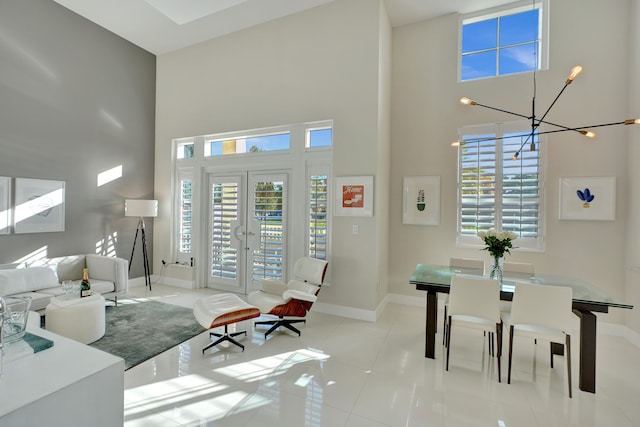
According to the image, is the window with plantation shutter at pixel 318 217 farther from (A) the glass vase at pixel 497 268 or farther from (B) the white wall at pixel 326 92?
(A) the glass vase at pixel 497 268

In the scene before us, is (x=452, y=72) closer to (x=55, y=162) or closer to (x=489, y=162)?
(x=489, y=162)

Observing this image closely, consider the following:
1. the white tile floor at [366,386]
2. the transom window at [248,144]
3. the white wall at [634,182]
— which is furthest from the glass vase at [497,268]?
the transom window at [248,144]

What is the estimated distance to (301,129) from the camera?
4.46 metres

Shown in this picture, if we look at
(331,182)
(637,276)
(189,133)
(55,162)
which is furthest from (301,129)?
(637,276)

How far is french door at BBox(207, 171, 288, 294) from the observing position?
4707 mm

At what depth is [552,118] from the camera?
392cm

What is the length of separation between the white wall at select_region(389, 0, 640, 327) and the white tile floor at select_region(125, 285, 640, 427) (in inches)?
49.2

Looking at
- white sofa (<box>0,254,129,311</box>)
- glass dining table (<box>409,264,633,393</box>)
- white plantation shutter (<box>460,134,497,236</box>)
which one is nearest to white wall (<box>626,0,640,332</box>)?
glass dining table (<box>409,264,633,393</box>)

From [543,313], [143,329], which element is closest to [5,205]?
[143,329]

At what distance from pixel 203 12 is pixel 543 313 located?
19.6ft

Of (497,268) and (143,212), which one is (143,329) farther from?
(497,268)

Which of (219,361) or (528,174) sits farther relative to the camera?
(528,174)

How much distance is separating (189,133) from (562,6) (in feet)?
20.1

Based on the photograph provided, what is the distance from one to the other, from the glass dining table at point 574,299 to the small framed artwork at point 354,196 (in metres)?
1.09
